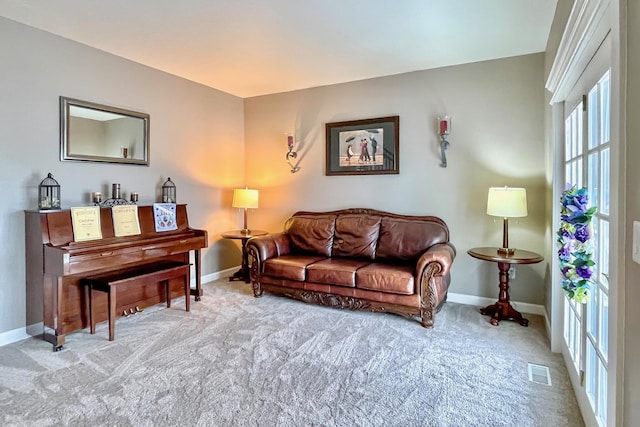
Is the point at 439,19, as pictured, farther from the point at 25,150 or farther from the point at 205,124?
the point at 25,150

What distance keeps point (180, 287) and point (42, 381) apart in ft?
5.66

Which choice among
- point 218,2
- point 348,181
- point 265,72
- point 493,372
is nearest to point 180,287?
point 348,181

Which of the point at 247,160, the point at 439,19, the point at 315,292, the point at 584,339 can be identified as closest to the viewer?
the point at 584,339

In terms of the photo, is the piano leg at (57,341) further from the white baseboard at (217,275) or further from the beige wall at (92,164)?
the white baseboard at (217,275)

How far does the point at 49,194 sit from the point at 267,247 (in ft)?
6.56

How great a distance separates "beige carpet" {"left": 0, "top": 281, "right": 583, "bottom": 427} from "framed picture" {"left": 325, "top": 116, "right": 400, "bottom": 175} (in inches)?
69.0

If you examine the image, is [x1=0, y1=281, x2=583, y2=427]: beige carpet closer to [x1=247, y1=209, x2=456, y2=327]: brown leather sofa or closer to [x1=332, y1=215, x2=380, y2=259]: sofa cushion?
[x1=247, y1=209, x2=456, y2=327]: brown leather sofa

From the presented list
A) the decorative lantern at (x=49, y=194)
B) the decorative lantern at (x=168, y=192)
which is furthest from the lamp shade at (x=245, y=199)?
the decorative lantern at (x=49, y=194)

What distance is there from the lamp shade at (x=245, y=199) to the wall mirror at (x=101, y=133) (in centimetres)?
112

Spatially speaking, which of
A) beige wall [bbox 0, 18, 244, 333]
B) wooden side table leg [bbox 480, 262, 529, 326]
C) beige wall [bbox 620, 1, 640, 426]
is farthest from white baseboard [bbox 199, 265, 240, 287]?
beige wall [bbox 620, 1, 640, 426]

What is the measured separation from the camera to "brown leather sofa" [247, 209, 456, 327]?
3131mm

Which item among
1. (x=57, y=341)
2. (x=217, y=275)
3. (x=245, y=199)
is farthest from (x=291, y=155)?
(x=57, y=341)

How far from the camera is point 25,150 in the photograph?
2873 mm

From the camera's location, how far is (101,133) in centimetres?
339
